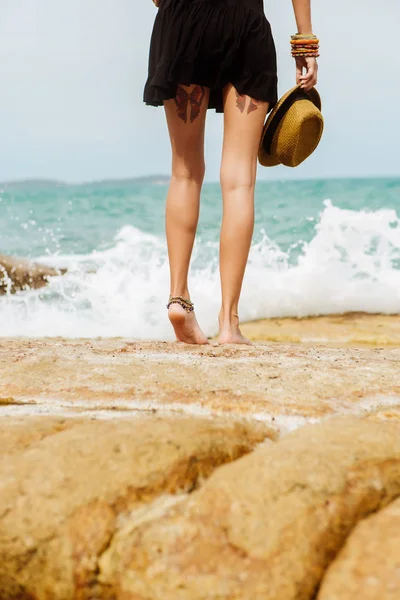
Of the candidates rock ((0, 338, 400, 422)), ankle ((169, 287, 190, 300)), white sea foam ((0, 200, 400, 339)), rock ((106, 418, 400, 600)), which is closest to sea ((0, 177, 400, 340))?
white sea foam ((0, 200, 400, 339))

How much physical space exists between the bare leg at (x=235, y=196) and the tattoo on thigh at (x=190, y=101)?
0.10 meters

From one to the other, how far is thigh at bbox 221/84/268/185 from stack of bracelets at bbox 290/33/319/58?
31cm

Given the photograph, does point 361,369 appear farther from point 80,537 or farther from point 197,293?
point 197,293

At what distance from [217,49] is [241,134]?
12.7 inches

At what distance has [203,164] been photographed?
2840mm

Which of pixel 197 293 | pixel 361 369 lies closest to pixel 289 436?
pixel 361 369

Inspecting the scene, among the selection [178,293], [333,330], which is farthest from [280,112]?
[333,330]

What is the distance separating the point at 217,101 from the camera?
282cm

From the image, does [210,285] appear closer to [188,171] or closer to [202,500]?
[188,171]

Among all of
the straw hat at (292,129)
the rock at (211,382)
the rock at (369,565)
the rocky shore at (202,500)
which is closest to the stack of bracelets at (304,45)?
the straw hat at (292,129)

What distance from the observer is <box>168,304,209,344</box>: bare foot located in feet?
8.90

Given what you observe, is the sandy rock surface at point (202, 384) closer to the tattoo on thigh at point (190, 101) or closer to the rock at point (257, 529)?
the rock at point (257, 529)

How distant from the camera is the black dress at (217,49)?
265 cm

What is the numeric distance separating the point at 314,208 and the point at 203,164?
48.0 feet
